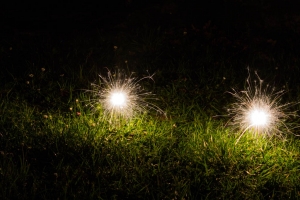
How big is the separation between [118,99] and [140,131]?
19.4 inches

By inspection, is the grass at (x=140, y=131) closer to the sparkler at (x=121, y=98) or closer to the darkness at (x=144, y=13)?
the sparkler at (x=121, y=98)

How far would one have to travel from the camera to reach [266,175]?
3.39 metres

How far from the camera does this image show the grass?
3.20 metres

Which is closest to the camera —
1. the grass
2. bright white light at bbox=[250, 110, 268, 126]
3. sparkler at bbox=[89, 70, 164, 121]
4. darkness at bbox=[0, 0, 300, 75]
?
the grass

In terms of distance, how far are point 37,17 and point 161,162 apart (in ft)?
11.6

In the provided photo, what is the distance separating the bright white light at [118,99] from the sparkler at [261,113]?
1245 mm

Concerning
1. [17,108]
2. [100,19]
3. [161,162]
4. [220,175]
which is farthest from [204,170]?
[100,19]

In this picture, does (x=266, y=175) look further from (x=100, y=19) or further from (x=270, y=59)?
(x=100, y=19)

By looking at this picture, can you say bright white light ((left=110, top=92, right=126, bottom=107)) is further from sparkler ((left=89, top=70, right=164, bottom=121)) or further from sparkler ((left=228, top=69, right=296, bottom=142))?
sparkler ((left=228, top=69, right=296, bottom=142))

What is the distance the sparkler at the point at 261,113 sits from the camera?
3836mm

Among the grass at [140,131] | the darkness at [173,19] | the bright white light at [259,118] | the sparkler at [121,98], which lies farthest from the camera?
the darkness at [173,19]

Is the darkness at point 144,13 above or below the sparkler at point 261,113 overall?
above

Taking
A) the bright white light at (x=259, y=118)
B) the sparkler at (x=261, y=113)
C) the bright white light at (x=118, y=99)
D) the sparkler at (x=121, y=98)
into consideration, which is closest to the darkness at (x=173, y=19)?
the sparkler at (x=261, y=113)

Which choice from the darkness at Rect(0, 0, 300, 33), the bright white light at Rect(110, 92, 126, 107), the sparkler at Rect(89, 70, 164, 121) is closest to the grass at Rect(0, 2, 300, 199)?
the sparkler at Rect(89, 70, 164, 121)
